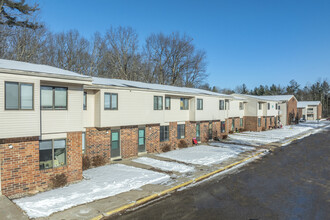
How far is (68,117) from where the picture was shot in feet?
37.2

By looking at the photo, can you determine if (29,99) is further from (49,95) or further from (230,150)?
(230,150)

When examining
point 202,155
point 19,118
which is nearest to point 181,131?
point 202,155

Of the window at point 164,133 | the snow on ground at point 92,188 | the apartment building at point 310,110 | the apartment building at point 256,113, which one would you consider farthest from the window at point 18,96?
the apartment building at point 310,110

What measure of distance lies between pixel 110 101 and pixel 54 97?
497 centimetres

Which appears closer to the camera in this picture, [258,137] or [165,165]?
[165,165]

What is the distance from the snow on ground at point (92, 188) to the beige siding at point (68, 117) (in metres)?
2.89

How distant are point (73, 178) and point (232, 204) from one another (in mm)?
7951

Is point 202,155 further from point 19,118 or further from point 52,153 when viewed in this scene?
point 19,118

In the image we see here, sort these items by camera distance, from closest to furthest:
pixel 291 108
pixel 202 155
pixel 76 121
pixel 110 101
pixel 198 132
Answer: pixel 76 121, pixel 110 101, pixel 202 155, pixel 198 132, pixel 291 108

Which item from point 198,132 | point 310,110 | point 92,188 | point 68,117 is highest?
point 310,110

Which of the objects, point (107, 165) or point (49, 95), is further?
point (107, 165)

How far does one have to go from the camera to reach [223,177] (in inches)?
515

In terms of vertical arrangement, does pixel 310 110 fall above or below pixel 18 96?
below

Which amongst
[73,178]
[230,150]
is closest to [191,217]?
[73,178]
